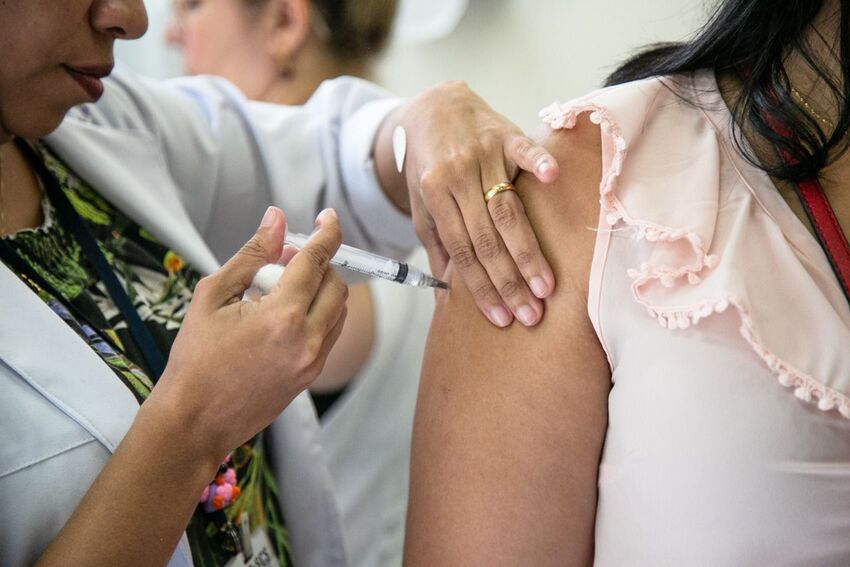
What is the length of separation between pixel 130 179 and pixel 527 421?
70cm

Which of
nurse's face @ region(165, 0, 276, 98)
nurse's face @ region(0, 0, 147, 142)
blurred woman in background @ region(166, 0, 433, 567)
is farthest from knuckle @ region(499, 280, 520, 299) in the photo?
nurse's face @ region(165, 0, 276, 98)

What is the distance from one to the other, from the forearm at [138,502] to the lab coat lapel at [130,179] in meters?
0.48

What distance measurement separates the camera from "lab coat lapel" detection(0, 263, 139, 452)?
0.97m

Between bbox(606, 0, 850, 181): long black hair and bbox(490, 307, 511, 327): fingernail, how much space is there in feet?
0.99

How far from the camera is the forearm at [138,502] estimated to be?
2.82ft

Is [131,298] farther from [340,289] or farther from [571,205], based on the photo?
[571,205]

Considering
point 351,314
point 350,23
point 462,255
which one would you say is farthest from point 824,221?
point 350,23

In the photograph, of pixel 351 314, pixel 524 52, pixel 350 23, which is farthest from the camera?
pixel 524 52

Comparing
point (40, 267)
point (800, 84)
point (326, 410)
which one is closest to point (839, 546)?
point (800, 84)

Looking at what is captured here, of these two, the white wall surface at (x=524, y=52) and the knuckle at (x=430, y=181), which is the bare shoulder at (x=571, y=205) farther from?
the white wall surface at (x=524, y=52)

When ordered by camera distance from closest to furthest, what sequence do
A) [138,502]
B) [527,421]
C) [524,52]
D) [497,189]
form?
1. [138,502]
2. [527,421]
3. [497,189]
4. [524,52]

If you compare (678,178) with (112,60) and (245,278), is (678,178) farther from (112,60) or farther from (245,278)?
(112,60)

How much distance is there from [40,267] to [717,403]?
79cm

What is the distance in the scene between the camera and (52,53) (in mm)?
1057
